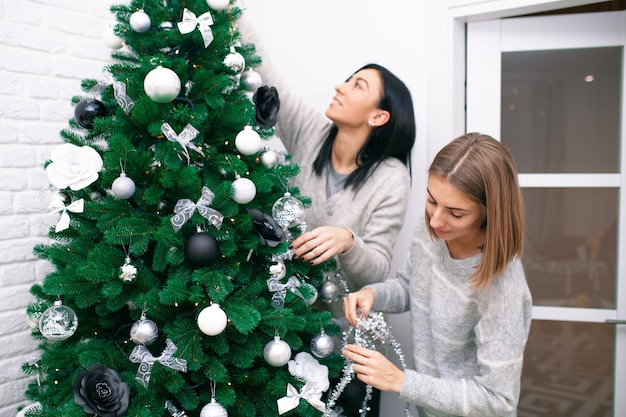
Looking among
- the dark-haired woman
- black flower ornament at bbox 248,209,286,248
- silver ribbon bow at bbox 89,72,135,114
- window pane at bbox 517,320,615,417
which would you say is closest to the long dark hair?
the dark-haired woman

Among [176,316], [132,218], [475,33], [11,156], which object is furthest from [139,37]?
[475,33]

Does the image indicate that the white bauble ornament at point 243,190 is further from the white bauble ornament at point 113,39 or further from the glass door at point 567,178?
the glass door at point 567,178

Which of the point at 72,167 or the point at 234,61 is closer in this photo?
the point at 72,167

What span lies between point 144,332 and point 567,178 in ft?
5.22

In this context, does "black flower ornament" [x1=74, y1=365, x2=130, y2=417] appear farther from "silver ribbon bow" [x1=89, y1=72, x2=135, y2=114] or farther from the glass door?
the glass door

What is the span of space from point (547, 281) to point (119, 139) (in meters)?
1.63

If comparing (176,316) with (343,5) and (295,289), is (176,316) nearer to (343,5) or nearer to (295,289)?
(295,289)

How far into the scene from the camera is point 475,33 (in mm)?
1953

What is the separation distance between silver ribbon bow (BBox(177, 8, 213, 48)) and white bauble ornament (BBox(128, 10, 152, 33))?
0.28 feet

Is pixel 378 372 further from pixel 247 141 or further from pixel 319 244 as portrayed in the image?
pixel 247 141

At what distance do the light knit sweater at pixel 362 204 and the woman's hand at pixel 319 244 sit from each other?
0.13 meters

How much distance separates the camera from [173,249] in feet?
3.83

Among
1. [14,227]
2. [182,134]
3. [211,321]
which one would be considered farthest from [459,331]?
[14,227]

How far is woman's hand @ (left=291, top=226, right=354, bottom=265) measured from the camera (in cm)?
139
